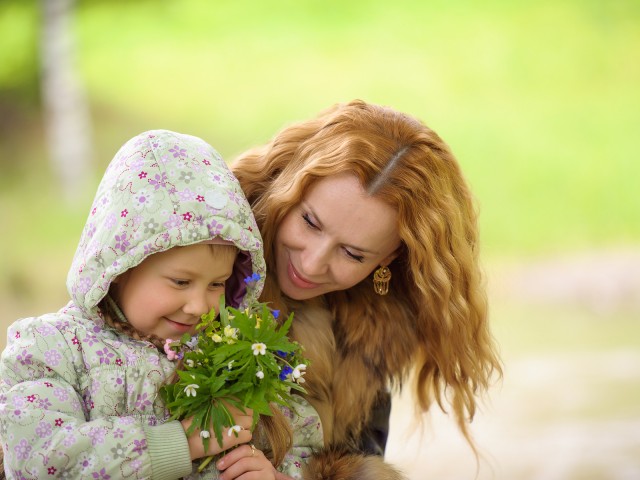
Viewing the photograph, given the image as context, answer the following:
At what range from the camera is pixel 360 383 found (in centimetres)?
253

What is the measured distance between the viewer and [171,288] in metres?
2.00

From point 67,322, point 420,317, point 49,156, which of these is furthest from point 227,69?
point 67,322

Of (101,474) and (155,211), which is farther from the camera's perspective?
(155,211)

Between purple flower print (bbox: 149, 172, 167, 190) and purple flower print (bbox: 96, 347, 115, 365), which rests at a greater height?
purple flower print (bbox: 149, 172, 167, 190)

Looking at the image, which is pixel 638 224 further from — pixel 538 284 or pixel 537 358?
pixel 537 358

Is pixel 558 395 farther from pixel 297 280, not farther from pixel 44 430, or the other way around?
pixel 44 430

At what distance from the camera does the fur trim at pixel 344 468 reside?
7.49 ft

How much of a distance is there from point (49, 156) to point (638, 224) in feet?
15.2

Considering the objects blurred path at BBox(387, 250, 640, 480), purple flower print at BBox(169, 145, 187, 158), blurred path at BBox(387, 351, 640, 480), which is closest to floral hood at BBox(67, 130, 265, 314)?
purple flower print at BBox(169, 145, 187, 158)

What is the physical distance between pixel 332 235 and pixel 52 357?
30.0 inches

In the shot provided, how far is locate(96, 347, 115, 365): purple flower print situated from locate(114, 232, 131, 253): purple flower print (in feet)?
0.77

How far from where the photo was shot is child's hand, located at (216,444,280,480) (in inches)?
80.6

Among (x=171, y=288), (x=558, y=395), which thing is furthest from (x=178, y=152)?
(x=558, y=395)

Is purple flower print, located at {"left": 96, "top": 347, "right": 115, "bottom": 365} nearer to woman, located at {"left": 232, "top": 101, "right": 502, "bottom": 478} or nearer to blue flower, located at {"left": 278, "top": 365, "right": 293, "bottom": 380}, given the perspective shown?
blue flower, located at {"left": 278, "top": 365, "right": 293, "bottom": 380}
